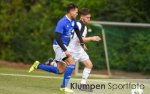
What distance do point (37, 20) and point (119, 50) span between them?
483 centimetres

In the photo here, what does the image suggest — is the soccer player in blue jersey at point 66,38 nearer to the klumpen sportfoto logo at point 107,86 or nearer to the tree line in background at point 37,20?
the klumpen sportfoto logo at point 107,86

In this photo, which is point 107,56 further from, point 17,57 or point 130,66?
point 17,57

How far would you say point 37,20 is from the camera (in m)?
24.0

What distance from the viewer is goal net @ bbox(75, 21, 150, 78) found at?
2003cm

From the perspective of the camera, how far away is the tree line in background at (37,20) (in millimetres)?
23297

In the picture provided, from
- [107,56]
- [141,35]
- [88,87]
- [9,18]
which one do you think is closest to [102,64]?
[107,56]

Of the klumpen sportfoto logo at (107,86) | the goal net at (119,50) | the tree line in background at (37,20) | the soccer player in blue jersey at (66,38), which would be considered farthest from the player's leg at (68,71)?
the tree line in background at (37,20)

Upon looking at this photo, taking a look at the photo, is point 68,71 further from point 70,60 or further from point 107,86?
point 107,86

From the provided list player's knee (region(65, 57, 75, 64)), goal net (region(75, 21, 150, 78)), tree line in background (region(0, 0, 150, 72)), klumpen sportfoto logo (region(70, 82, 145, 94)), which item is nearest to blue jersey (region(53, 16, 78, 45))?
player's knee (region(65, 57, 75, 64))

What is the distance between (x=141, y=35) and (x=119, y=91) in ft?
27.2

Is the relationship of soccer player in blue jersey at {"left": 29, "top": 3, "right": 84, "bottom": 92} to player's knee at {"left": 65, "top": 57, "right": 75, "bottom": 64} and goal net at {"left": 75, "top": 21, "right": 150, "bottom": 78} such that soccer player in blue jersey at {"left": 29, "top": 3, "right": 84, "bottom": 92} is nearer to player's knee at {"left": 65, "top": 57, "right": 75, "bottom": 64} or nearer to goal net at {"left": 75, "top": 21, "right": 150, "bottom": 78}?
player's knee at {"left": 65, "top": 57, "right": 75, "bottom": 64}

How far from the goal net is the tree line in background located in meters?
2.44

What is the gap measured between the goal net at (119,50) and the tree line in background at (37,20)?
8.01 feet

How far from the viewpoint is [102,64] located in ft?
66.6
